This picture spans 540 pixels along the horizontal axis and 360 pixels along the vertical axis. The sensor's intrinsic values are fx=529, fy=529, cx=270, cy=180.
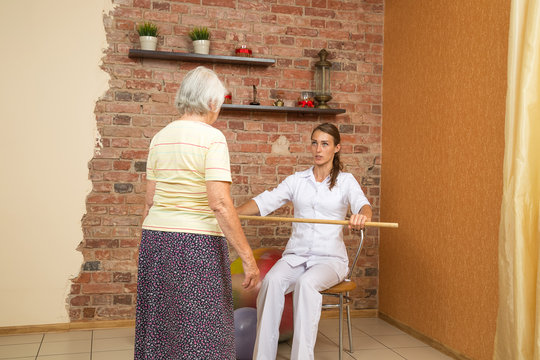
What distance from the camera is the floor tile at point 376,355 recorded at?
304 cm

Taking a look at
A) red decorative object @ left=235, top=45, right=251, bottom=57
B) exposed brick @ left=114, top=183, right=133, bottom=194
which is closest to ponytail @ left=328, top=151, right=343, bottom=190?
red decorative object @ left=235, top=45, right=251, bottom=57

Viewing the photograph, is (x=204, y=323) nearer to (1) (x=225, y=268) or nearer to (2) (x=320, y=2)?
(1) (x=225, y=268)

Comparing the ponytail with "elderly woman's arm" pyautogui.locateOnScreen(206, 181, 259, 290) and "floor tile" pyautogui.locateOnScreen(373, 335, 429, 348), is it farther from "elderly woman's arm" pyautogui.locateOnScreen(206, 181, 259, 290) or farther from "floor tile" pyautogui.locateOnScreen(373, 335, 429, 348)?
"elderly woman's arm" pyautogui.locateOnScreen(206, 181, 259, 290)

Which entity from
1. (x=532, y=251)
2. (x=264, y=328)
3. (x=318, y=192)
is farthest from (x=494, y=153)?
(x=264, y=328)

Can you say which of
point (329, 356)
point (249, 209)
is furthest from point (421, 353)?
point (249, 209)

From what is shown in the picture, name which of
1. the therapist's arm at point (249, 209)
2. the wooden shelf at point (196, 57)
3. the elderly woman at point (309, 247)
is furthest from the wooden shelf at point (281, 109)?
the therapist's arm at point (249, 209)

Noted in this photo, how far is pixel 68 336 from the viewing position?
337 cm

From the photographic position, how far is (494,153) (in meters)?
2.74

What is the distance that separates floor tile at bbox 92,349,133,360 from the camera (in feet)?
9.78

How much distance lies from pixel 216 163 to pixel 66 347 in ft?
6.44

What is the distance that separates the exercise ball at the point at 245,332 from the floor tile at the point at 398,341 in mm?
960

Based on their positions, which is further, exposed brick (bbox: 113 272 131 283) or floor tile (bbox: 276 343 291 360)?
exposed brick (bbox: 113 272 131 283)

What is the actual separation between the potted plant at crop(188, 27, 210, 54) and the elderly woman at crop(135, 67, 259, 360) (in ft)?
5.46

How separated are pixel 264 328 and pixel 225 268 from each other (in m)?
0.84
